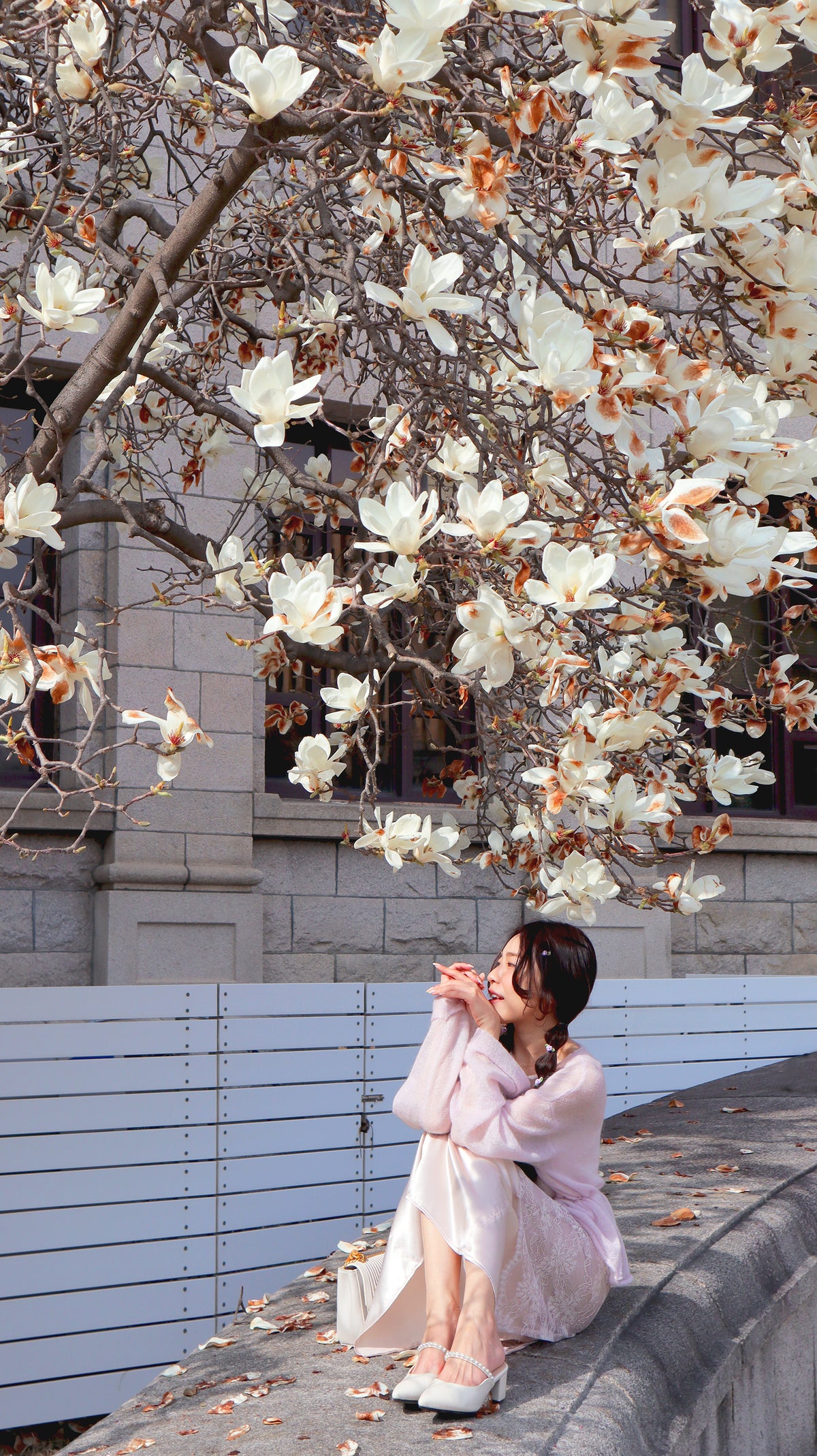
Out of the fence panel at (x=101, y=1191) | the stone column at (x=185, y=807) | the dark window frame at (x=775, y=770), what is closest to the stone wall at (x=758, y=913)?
the dark window frame at (x=775, y=770)

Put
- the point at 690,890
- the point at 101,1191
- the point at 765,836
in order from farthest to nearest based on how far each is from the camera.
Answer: the point at 765,836
the point at 101,1191
the point at 690,890

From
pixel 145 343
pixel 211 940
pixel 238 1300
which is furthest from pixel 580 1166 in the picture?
pixel 211 940

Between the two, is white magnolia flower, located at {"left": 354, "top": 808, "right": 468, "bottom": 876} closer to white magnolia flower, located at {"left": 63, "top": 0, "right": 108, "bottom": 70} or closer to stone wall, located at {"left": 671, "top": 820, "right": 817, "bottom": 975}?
white magnolia flower, located at {"left": 63, "top": 0, "right": 108, "bottom": 70}

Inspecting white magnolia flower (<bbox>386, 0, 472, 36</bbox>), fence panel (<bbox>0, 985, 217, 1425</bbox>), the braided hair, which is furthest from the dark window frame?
white magnolia flower (<bbox>386, 0, 472, 36</bbox>)

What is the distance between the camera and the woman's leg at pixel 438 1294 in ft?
9.85

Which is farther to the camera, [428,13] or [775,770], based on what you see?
[775,770]

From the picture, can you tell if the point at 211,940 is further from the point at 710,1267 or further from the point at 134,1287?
the point at 710,1267

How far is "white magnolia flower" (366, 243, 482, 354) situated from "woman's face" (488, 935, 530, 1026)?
1620 mm

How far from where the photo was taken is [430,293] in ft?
8.48

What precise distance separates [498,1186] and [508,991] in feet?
1.73

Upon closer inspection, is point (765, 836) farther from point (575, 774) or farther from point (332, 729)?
point (575, 774)

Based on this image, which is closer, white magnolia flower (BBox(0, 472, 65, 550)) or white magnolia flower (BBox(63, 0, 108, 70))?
white magnolia flower (BBox(0, 472, 65, 550))

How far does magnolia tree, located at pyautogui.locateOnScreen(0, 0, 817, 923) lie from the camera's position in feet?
7.58

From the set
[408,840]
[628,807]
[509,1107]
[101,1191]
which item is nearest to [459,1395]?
[509,1107]
